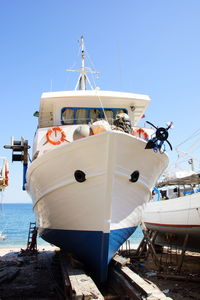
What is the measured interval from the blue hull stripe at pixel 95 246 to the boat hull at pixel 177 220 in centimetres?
377

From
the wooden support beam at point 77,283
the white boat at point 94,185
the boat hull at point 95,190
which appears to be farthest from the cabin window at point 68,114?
the wooden support beam at point 77,283

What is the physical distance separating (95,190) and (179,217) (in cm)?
585

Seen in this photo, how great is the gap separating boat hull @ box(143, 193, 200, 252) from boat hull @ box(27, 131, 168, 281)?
365 cm

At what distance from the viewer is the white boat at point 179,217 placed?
9391mm

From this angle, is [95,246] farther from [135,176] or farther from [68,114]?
[68,114]

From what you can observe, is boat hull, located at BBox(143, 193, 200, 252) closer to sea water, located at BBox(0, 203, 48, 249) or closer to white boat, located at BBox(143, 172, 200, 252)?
white boat, located at BBox(143, 172, 200, 252)

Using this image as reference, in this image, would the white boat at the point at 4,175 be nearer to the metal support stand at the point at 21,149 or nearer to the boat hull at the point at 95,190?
the metal support stand at the point at 21,149

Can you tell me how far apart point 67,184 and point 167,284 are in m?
4.28

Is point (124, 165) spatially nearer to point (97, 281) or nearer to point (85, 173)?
point (85, 173)

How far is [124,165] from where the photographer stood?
19.6ft

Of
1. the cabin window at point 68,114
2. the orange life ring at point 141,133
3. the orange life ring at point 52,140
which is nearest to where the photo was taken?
the orange life ring at point 52,140

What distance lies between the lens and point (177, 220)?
10648 mm

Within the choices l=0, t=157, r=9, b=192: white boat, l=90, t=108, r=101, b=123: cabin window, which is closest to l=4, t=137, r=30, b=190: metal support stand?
l=0, t=157, r=9, b=192: white boat

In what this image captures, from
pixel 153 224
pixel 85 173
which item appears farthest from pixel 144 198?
pixel 153 224
